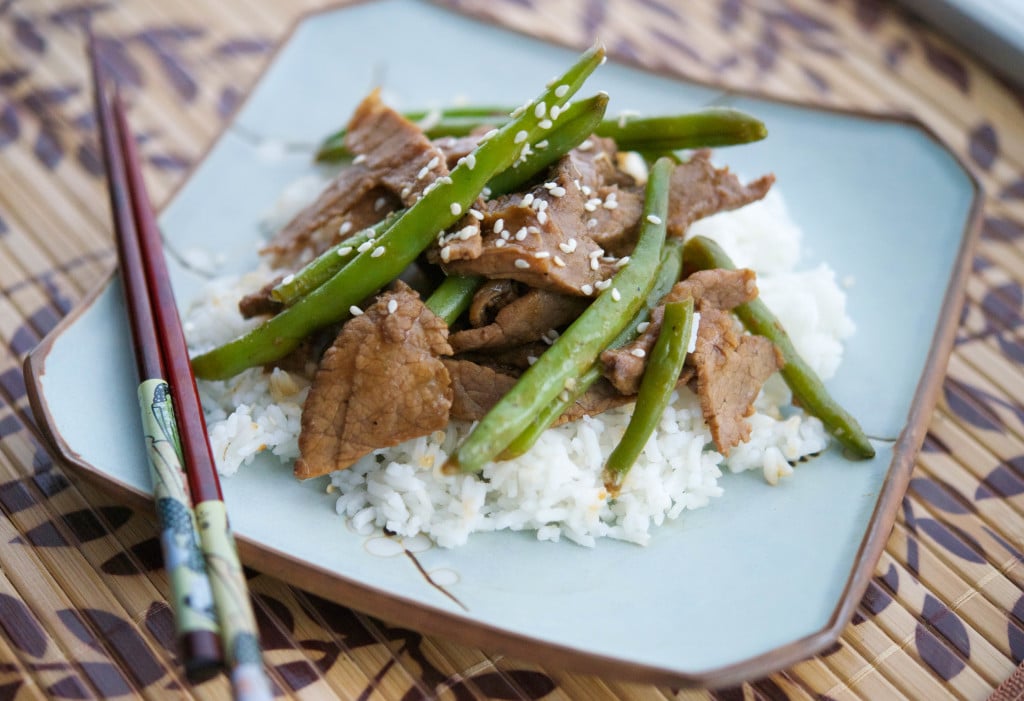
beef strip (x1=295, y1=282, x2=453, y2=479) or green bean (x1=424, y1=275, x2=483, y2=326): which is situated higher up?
green bean (x1=424, y1=275, x2=483, y2=326)

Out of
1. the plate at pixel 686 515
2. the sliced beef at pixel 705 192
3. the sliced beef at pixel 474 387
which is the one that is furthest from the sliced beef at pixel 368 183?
the sliced beef at pixel 705 192

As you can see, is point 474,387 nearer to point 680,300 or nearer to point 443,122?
point 680,300

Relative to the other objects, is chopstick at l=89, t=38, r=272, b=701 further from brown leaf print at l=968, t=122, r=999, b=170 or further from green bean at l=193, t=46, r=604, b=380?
A: brown leaf print at l=968, t=122, r=999, b=170

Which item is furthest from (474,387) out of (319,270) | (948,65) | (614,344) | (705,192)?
(948,65)

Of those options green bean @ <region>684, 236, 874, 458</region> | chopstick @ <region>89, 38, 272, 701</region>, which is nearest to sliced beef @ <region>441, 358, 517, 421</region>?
chopstick @ <region>89, 38, 272, 701</region>

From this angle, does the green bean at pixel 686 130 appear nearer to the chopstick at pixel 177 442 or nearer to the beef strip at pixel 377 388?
the beef strip at pixel 377 388

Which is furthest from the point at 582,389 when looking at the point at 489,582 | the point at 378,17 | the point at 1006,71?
the point at 1006,71
